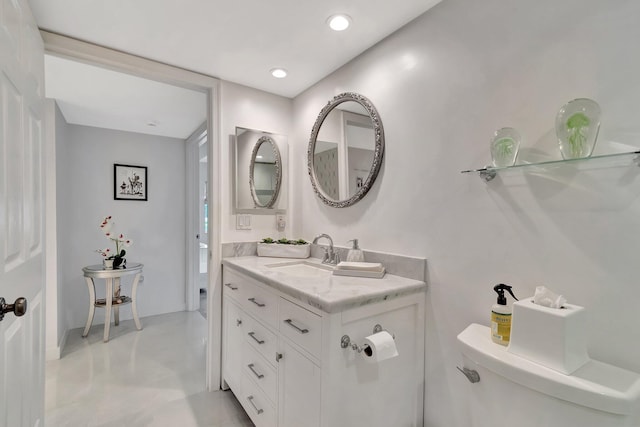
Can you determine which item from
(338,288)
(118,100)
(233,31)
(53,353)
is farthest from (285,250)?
(53,353)

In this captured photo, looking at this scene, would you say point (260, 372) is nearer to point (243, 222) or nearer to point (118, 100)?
point (243, 222)

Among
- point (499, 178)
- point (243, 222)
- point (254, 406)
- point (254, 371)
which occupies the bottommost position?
point (254, 406)

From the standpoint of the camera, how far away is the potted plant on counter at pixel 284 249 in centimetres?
218

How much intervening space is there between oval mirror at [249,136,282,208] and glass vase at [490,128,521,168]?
1641 mm

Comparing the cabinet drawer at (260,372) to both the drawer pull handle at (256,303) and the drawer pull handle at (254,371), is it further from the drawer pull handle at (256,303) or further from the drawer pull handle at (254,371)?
the drawer pull handle at (256,303)

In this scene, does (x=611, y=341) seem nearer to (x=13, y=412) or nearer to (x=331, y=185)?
(x=331, y=185)

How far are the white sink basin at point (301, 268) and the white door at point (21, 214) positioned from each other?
1134 mm

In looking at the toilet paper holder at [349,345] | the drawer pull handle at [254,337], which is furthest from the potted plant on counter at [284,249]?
the toilet paper holder at [349,345]

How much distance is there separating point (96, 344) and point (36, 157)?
7.77 feet

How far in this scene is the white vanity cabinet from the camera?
1149mm

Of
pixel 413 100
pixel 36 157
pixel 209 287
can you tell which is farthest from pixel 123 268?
pixel 413 100

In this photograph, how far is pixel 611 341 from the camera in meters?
0.92

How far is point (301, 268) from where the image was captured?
80.2 inches

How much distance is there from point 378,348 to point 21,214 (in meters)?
1.42
